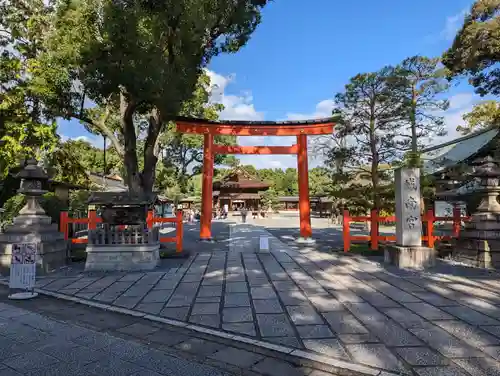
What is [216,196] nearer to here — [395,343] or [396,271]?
[396,271]

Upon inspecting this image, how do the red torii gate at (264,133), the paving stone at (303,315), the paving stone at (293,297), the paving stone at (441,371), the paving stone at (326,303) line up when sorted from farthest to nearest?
1. the red torii gate at (264,133)
2. the paving stone at (293,297)
3. the paving stone at (326,303)
4. the paving stone at (303,315)
5. the paving stone at (441,371)

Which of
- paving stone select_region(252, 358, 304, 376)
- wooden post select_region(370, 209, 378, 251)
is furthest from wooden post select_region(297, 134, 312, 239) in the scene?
paving stone select_region(252, 358, 304, 376)

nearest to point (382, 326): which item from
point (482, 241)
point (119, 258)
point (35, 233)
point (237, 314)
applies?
point (237, 314)

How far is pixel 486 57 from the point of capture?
10.4m

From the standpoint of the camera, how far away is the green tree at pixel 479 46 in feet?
31.6

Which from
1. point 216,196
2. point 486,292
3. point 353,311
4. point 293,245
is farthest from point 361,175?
point 216,196

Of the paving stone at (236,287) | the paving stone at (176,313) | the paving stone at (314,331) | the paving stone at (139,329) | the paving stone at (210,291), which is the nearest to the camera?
the paving stone at (314,331)

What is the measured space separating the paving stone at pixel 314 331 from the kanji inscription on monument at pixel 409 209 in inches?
196

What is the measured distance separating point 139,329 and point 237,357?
1.49 metres

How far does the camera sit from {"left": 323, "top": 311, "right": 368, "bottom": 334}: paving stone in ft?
12.9

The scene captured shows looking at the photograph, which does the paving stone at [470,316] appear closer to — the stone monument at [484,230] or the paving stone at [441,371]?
the paving stone at [441,371]

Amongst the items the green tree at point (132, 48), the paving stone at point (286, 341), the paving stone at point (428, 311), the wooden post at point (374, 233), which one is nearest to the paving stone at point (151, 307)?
the paving stone at point (286, 341)

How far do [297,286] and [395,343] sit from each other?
2.69 meters

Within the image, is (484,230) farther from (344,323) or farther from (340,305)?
(344,323)
